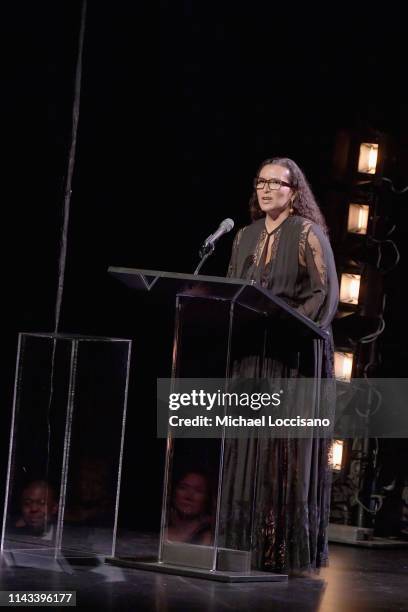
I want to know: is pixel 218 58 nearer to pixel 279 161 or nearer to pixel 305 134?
pixel 305 134

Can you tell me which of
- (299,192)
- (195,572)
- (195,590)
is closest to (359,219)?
(299,192)

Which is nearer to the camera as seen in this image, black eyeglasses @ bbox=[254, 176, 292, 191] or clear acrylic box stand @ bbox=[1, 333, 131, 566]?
clear acrylic box stand @ bbox=[1, 333, 131, 566]

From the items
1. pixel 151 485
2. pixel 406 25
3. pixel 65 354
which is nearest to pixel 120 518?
pixel 151 485

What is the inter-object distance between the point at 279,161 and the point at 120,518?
6.56 ft

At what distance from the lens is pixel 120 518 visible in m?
4.83

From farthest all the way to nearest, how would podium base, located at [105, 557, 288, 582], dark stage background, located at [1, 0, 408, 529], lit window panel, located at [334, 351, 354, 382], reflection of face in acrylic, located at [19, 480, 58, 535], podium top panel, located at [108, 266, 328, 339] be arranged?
lit window panel, located at [334, 351, 354, 382] → dark stage background, located at [1, 0, 408, 529] → reflection of face in acrylic, located at [19, 480, 58, 535] → podium base, located at [105, 557, 288, 582] → podium top panel, located at [108, 266, 328, 339]

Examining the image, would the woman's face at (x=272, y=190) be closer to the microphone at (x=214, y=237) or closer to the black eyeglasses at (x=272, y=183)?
the black eyeglasses at (x=272, y=183)

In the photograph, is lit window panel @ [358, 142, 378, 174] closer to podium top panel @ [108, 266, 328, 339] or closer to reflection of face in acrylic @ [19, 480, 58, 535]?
podium top panel @ [108, 266, 328, 339]

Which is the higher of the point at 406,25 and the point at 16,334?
the point at 406,25

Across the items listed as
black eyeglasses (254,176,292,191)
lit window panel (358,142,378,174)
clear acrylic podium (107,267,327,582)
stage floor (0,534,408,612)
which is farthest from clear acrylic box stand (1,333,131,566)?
lit window panel (358,142,378,174)

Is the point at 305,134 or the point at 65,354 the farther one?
the point at 305,134

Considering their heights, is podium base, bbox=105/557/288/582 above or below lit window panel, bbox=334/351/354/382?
below

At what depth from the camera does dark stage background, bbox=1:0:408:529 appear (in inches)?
165

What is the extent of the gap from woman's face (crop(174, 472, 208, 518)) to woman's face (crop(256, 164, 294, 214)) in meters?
1.02
